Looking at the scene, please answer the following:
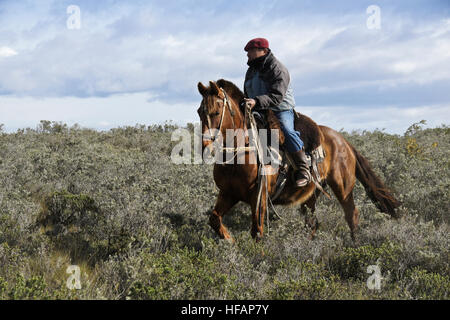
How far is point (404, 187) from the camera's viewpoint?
8.43 metres

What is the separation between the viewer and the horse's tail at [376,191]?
6578 millimetres

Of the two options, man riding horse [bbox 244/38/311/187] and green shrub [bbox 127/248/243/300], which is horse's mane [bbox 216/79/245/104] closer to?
man riding horse [bbox 244/38/311/187]

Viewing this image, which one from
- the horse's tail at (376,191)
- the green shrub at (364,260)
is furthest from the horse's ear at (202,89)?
the horse's tail at (376,191)

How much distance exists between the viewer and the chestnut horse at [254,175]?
14.0 ft

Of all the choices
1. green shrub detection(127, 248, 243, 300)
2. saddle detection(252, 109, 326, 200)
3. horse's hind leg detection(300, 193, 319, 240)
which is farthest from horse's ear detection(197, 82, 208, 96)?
horse's hind leg detection(300, 193, 319, 240)

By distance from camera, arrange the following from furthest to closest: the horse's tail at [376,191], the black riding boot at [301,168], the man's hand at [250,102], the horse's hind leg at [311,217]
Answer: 1. the horse's tail at [376,191]
2. the horse's hind leg at [311,217]
3. the black riding boot at [301,168]
4. the man's hand at [250,102]

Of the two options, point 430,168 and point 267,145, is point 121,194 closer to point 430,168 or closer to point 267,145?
point 267,145

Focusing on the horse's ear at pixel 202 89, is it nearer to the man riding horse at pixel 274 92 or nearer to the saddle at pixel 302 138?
the man riding horse at pixel 274 92

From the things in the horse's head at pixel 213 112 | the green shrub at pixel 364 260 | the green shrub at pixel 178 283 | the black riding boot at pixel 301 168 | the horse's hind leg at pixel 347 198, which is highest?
the horse's head at pixel 213 112

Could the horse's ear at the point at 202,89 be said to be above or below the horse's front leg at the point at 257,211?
above

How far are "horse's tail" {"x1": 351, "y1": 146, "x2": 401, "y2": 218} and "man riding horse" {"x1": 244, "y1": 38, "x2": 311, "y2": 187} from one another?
1.82m

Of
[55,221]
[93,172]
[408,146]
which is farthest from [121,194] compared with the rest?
[408,146]

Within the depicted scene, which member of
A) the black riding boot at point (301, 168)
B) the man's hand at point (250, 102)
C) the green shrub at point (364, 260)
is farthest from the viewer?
the black riding boot at point (301, 168)

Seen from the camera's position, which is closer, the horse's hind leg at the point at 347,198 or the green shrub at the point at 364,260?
the green shrub at the point at 364,260
